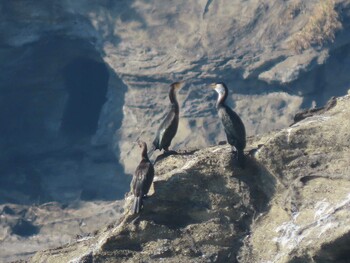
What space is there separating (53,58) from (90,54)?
100 centimetres

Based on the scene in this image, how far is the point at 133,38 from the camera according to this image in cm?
2297

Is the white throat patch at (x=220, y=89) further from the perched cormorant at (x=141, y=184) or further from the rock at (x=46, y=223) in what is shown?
the rock at (x=46, y=223)

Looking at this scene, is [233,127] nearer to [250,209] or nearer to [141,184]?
[250,209]

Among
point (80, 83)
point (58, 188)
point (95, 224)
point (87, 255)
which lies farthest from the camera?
point (80, 83)

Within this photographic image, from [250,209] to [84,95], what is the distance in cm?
1632

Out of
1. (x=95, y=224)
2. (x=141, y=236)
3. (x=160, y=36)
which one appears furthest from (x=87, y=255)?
(x=160, y=36)

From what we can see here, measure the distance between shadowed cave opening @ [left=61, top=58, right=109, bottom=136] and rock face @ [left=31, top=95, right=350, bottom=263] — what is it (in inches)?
600

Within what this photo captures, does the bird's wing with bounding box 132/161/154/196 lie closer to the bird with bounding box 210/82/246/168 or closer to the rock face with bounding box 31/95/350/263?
the rock face with bounding box 31/95/350/263

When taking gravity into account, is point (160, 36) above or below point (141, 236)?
above

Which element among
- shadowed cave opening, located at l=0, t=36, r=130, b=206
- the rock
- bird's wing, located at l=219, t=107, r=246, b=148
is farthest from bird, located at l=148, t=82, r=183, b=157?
shadowed cave opening, located at l=0, t=36, r=130, b=206

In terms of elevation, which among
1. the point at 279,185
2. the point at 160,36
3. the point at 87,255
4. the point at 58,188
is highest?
the point at 160,36

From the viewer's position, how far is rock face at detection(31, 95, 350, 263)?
7.64 meters

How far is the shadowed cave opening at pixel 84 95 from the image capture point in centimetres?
2375

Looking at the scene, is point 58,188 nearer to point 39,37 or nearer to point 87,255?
point 39,37
